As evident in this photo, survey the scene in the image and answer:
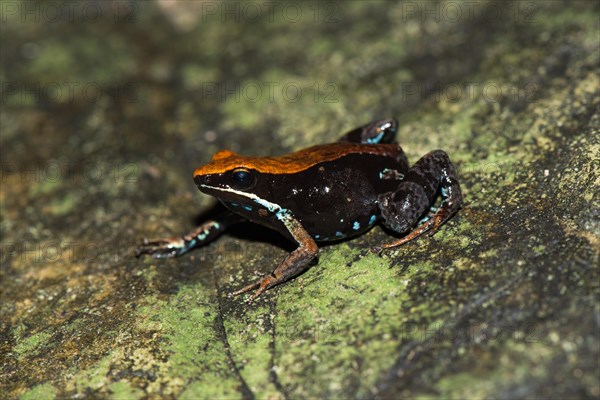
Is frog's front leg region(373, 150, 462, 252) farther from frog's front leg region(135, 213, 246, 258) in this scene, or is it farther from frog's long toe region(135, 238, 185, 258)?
frog's long toe region(135, 238, 185, 258)

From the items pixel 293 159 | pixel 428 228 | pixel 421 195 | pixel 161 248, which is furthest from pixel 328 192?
pixel 161 248

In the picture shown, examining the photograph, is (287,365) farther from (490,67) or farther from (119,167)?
(490,67)

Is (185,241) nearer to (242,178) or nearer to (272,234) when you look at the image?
(272,234)

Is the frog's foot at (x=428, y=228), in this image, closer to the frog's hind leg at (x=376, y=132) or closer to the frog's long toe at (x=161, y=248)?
Result: the frog's hind leg at (x=376, y=132)

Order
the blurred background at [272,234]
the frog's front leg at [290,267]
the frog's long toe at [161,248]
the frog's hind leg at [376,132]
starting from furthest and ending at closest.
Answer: the frog's hind leg at [376,132]
the frog's long toe at [161,248]
the frog's front leg at [290,267]
the blurred background at [272,234]

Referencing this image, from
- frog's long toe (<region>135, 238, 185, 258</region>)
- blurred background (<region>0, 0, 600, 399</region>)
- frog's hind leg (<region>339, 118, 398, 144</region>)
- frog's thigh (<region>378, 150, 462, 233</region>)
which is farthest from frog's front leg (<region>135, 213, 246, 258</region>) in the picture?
frog's thigh (<region>378, 150, 462, 233</region>)

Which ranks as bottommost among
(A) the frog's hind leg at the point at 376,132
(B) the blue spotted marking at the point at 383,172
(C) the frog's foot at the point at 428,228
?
(C) the frog's foot at the point at 428,228

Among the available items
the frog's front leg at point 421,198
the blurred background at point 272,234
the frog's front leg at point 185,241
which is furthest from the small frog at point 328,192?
the frog's front leg at point 185,241

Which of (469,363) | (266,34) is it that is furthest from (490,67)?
(469,363)
